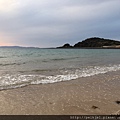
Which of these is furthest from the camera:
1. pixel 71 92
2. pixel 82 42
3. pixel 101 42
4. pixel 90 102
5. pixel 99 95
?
pixel 82 42

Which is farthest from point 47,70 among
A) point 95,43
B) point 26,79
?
point 95,43

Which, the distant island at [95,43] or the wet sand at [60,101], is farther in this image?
the distant island at [95,43]

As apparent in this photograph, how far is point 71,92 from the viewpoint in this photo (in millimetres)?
7941

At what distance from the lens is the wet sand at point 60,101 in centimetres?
561

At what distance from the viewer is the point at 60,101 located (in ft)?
21.9

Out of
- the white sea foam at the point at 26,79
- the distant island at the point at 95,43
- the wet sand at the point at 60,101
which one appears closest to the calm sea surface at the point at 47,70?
the white sea foam at the point at 26,79

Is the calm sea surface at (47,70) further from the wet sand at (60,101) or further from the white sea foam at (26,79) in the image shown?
the wet sand at (60,101)

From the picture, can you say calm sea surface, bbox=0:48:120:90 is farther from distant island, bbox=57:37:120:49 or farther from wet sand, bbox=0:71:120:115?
distant island, bbox=57:37:120:49

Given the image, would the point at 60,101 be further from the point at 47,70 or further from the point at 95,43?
the point at 95,43

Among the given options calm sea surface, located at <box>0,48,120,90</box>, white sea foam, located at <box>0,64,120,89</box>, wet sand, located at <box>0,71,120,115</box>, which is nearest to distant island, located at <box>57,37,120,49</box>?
calm sea surface, located at <box>0,48,120,90</box>

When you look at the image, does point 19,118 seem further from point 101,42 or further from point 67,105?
point 101,42

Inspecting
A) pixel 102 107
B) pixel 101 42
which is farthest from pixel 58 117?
pixel 101 42

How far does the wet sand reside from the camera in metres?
5.61

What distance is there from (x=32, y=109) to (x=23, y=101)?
3.22 feet
